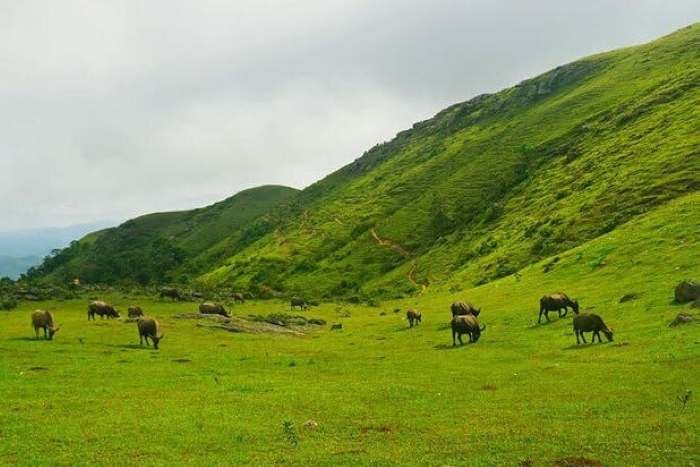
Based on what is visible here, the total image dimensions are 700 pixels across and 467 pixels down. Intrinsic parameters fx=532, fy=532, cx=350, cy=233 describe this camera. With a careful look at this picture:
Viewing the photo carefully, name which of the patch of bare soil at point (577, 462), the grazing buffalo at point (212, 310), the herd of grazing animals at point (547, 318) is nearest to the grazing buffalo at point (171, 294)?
the grazing buffalo at point (212, 310)

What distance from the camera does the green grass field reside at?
17.7 metres

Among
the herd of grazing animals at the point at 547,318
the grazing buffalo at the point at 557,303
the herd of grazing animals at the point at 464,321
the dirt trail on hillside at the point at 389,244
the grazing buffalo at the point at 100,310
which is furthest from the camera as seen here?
the dirt trail on hillside at the point at 389,244

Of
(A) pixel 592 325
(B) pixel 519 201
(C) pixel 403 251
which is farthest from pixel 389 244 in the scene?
(A) pixel 592 325

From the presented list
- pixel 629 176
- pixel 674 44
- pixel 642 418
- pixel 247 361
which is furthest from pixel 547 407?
pixel 674 44

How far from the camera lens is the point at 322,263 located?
6112 inches

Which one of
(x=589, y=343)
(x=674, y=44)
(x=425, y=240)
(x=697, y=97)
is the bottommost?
(x=589, y=343)

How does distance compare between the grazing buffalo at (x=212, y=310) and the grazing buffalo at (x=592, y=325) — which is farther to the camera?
the grazing buffalo at (x=212, y=310)

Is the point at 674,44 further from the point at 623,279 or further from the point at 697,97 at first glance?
the point at 623,279

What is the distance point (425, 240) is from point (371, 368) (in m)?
117

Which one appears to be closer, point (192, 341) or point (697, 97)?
point (192, 341)

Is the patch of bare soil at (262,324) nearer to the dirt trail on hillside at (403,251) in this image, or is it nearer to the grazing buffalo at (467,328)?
the grazing buffalo at (467,328)

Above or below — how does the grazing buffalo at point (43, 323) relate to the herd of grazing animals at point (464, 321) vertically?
above

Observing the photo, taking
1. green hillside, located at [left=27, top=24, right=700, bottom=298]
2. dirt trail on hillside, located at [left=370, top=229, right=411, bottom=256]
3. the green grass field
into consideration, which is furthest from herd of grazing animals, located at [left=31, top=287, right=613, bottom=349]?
dirt trail on hillside, located at [left=370, top=229, right=411, bottom=256]

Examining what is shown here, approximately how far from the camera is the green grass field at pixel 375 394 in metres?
17.7
